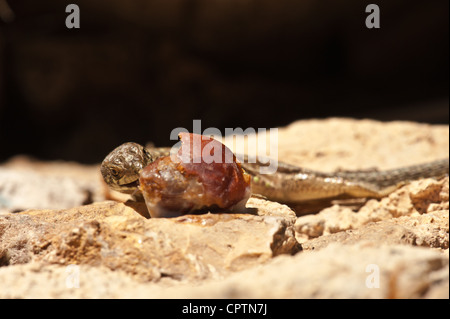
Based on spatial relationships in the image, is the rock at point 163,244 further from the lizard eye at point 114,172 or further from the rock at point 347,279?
the lizard eye at point 114,172

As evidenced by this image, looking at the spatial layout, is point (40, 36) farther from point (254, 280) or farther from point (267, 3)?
point (254, 280)

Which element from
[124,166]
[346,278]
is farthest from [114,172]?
[346,278]

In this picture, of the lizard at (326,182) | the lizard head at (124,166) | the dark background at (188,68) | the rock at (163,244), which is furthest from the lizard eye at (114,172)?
the dark background at (188,68)

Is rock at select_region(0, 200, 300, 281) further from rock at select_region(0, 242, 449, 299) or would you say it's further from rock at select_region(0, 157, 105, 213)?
rock at select_region(0, 157, 105, 213)

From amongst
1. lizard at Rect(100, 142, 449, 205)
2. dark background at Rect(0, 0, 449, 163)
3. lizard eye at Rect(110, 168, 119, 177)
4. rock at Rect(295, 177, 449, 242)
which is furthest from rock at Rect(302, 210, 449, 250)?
dark background at Rect(0, 0, 449, 163)

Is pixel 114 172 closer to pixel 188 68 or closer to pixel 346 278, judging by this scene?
pixel 346 278
